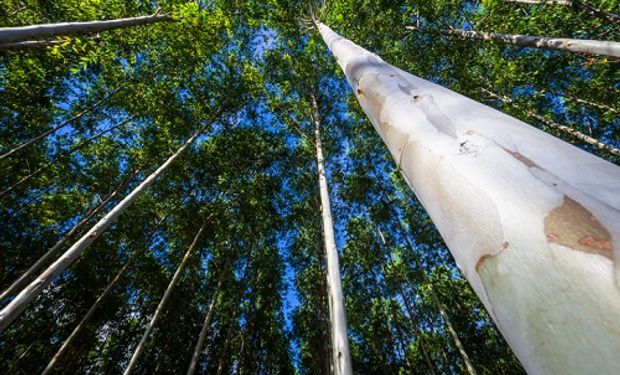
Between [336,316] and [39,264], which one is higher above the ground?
[39,264]

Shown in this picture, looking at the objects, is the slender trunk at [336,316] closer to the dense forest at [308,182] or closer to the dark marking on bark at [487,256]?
the dense forest at [308,182]

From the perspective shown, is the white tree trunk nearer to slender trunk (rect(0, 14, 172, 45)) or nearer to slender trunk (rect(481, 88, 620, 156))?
slender trunk (rect(0, 14, 172, 45))

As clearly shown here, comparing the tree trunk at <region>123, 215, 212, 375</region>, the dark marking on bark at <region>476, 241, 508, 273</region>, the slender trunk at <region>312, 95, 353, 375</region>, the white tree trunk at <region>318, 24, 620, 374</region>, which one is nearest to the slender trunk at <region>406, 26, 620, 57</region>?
the slender trunk at <region>312, 95, 353, 375</region>

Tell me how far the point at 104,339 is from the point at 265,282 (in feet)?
24.6

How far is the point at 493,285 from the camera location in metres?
0.39

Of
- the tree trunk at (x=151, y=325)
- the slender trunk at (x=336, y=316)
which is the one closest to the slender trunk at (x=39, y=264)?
the tree trunk at (x=151, y=325)

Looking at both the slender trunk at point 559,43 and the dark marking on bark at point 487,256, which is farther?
the slender trunk at point 559,43

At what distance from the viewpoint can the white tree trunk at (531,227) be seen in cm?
26

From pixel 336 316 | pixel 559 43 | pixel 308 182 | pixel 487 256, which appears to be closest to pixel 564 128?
pixel 559 43

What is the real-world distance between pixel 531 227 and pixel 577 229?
0.05 metres

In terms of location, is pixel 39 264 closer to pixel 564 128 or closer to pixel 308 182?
pixel 308 182

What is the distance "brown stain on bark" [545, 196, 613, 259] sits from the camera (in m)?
0.27

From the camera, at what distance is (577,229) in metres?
0.30

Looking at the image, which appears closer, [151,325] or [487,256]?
[487,256]
